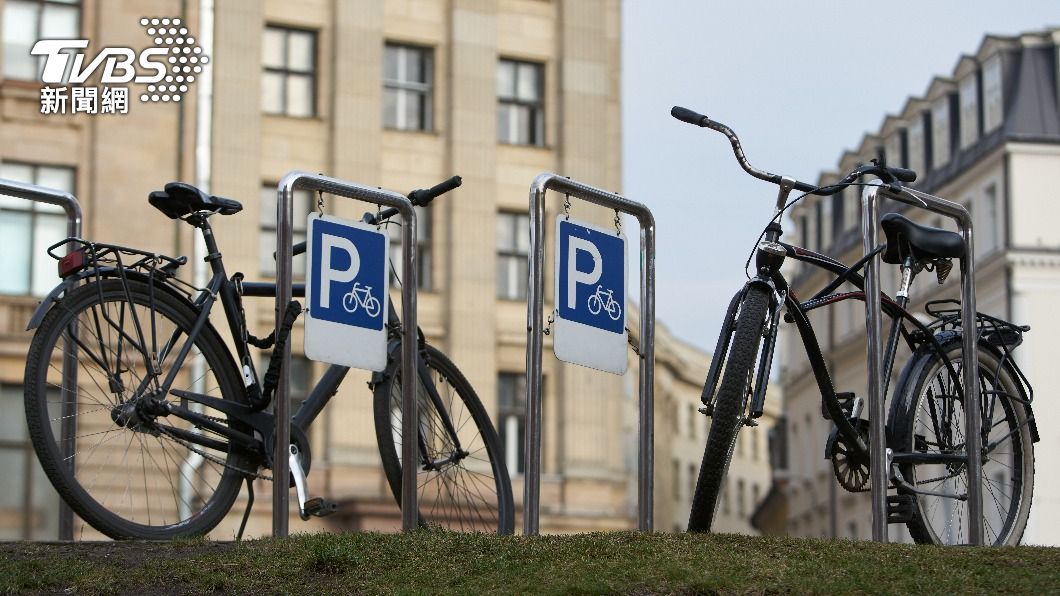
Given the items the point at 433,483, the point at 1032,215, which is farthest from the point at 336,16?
the point at 433,483

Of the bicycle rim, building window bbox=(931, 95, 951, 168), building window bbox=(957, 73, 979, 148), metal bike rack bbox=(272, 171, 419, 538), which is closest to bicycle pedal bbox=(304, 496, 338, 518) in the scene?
metal bike rack bbox=(272, 171, 419, 538)

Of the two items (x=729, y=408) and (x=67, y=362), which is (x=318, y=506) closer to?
(x=67, y=362)

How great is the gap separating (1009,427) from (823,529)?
6099 cm

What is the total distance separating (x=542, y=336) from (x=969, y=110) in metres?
50.6

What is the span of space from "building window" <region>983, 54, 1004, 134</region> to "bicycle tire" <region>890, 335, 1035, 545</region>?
154 feet

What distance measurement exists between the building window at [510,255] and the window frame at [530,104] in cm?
159

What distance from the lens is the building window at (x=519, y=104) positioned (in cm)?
3894

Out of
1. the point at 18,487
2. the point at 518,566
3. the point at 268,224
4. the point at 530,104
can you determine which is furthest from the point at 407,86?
the point at 518,566

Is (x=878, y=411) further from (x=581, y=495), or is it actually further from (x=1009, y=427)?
(x=581, y=495)

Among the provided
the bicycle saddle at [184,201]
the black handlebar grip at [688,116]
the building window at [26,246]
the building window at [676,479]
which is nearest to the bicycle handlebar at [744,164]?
the black handlebar grip at [688,116]

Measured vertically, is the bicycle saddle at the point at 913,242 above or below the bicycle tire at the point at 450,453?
above

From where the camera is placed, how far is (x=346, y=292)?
884 cm

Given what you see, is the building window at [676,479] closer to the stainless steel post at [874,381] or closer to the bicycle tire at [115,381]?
the stainless steel post at [874,381]

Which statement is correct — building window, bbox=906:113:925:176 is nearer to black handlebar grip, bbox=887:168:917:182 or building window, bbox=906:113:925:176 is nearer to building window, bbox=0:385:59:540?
building window, bbox=0:385:59:540
